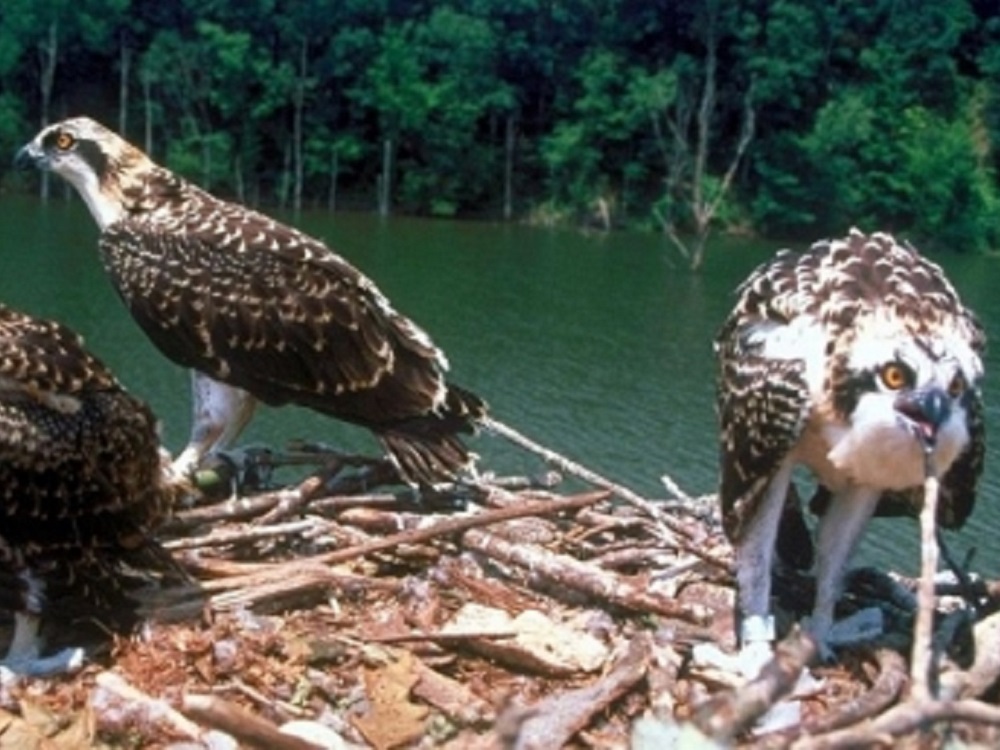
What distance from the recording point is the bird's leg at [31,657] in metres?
5.26

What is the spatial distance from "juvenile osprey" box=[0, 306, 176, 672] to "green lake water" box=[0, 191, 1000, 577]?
315cm

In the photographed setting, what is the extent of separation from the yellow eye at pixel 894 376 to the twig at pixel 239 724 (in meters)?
2.03

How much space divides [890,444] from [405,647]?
1.84 m

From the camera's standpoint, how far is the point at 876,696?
4836 mm

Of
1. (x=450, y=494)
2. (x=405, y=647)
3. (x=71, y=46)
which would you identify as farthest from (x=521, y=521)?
(x=71, y=46)

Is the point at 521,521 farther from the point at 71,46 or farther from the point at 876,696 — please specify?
the point at 71,46

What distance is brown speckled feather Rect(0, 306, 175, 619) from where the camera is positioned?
5.29m

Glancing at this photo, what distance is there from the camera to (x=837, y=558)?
5484 millimetres

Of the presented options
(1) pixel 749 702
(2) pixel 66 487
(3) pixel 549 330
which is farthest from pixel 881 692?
(3) pixel 549 330

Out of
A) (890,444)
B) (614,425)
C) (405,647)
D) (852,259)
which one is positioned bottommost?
(614,425)

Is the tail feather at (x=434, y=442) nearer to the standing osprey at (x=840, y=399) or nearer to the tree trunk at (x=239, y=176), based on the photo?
the standing osprey at (x=840, y=399)

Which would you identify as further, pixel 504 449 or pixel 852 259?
pixel 504 449

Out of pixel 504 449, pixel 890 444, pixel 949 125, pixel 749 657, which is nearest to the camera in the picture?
pixel 890 444

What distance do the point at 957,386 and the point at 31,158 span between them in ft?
16.8
